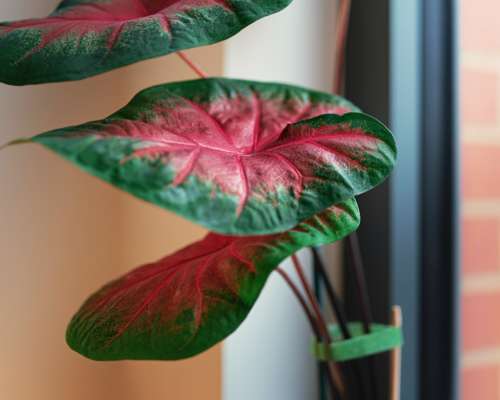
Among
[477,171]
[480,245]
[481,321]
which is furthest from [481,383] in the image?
[477,171]

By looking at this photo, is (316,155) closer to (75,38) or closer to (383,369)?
(75,38)

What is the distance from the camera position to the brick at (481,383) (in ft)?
3.07

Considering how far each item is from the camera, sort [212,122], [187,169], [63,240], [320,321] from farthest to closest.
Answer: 1. [63,240]
2. [320,321]
3. [212,122]
4. [187,169]

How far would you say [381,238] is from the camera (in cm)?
90

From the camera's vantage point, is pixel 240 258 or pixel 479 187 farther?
pixel 479 187

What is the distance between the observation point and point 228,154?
0.48m

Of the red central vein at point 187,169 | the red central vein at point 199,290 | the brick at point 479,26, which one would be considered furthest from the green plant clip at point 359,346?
the brick at point 479,26

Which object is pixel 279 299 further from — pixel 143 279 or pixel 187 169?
pixel 187 169

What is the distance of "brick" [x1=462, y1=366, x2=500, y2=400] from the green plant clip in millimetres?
261

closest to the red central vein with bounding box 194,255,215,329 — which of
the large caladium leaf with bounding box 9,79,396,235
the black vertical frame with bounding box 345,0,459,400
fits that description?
the large caladium leaf with bounding box 9,79,396,235

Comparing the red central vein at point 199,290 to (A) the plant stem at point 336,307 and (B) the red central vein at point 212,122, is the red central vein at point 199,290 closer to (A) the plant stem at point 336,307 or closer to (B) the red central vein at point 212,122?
(B) the red central vein at point 212,122

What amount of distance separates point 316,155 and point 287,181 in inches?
1.9

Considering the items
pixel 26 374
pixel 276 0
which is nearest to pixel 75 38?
pixel 276 0

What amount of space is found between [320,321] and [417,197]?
12.5 inches
